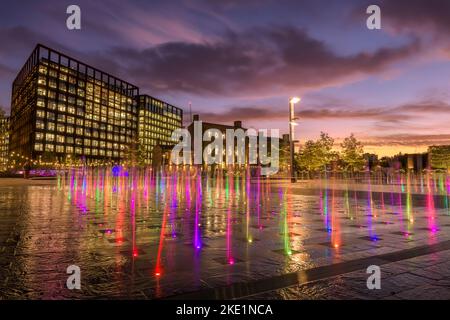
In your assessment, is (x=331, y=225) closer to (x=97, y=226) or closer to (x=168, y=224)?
(x=168, y=224)

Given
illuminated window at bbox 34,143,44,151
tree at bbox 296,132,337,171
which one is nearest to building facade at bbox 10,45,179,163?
illuminated window at bbox 34,143,44,151

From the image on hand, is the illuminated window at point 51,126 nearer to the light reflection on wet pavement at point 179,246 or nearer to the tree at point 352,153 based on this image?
the tree at point 352,153

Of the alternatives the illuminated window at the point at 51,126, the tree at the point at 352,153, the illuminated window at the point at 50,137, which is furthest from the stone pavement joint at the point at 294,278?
the illuminated window at the point at 51,126

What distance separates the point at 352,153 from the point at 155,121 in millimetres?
128131

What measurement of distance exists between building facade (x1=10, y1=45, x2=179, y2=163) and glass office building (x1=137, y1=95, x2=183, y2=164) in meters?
7.21

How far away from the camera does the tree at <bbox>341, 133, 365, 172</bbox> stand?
61000 mm

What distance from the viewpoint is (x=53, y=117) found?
11575 centimetres

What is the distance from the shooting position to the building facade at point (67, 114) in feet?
363

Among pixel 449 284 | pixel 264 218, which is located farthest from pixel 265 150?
pixel 449 284

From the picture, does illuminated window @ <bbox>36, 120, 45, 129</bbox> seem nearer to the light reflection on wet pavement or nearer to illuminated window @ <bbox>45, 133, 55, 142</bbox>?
illuminated window @ <bbox>45, 133, 55, 142</bbox>

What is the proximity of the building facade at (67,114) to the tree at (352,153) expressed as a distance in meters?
59.8

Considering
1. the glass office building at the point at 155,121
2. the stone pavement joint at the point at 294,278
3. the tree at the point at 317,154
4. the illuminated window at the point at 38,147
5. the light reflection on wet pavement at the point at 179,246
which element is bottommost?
the stone pavement joint at the point at 294,278

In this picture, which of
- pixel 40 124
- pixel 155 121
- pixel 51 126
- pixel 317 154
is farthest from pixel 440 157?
pixel 40 124
